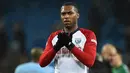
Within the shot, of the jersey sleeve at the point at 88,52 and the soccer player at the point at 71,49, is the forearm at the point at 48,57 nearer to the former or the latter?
the soccer player at the point at 71,49

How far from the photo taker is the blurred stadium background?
1454cm

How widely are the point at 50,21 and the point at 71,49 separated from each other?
10.4 m

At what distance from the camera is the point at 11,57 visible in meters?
12.8

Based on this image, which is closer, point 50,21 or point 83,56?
point 83,56

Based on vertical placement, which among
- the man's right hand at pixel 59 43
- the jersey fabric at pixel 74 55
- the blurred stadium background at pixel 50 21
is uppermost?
the man's right hand at pixel 59 43

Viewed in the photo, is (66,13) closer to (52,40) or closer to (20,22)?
(52,40)

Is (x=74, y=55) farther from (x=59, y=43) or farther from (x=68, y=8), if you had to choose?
(x=68, y=8)

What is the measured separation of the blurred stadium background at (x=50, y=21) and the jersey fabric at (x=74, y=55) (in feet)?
27.3

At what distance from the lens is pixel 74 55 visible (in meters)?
5.31

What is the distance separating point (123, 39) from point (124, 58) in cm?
130

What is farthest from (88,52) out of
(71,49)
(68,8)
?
(68,8)

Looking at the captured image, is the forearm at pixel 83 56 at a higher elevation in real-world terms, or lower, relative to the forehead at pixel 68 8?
lower

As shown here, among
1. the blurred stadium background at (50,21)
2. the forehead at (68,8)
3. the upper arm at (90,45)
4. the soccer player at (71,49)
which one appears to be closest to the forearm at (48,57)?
the soccer player at (71,49)

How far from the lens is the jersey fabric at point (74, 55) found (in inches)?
211
